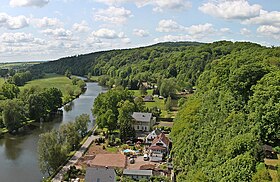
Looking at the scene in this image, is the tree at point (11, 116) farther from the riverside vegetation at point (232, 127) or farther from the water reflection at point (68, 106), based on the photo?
the water reflection at point (68, 106)

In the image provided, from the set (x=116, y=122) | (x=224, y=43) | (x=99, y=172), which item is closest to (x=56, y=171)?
(x=99, y=172)

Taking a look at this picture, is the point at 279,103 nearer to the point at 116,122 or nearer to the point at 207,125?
the point at 207,125

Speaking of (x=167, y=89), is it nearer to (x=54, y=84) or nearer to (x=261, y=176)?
(x=54, y=84)

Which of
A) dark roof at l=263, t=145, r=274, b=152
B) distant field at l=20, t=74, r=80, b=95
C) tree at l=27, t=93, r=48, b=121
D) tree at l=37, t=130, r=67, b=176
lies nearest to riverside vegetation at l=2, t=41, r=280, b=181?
dark roof at l=263, t=145, r=274, b=152

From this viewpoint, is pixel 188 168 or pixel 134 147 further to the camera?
pixel 134 147

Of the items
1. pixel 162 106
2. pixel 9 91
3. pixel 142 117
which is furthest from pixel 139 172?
pixel 9 91

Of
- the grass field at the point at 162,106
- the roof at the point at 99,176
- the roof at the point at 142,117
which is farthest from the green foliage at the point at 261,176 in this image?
the grass field at the point at 162,106

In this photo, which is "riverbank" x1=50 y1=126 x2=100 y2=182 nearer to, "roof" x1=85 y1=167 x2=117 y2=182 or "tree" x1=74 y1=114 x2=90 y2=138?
"tree" x1=74 y1=114 x2=90 y2=138
